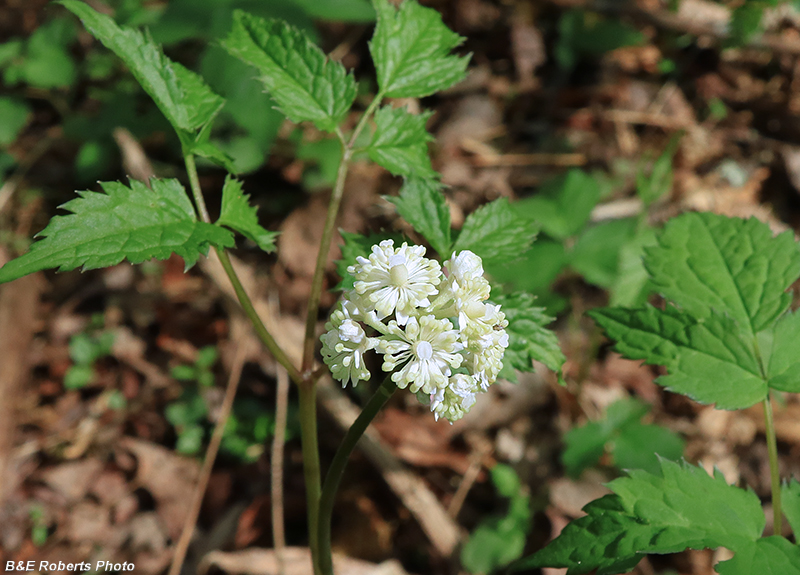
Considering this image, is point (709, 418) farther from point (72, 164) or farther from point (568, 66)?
point (72, 164)

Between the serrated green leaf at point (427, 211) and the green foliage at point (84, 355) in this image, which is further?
the green foliage at point (84, 355)

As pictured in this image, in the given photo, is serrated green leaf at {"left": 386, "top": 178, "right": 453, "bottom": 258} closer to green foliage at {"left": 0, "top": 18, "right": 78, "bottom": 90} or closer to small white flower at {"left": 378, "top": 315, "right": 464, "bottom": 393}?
small white flower at {"left": 378, "top": 315, "right": 464, "bottom": 393}

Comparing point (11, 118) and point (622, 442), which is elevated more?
point (11, 118)

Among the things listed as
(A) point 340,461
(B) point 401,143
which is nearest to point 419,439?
(A) point 340,461

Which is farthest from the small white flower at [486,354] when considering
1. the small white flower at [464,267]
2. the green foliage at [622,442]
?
the green foliage at [622,442]

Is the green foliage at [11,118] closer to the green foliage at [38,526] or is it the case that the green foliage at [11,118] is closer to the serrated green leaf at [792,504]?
the green foliage at [38,526]

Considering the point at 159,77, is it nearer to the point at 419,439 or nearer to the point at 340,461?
the point at 340,461
